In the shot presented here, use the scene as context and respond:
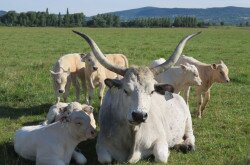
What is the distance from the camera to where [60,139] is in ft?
26.0

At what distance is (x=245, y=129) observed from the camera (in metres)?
11.6

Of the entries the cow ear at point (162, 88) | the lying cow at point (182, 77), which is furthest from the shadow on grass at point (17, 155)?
the lying cow at point (182, 77)

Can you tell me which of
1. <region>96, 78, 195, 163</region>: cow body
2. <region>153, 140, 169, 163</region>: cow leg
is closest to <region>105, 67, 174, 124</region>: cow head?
<region>96, 78, 195, 163</region>: cow body

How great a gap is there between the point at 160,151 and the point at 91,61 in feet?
20.6

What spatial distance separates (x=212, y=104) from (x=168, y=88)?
6.95m

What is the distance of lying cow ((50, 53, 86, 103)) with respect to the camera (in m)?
13.7

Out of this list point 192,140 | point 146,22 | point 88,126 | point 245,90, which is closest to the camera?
point 88,126

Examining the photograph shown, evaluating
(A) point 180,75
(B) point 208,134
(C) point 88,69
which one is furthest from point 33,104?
(B) point 208,134

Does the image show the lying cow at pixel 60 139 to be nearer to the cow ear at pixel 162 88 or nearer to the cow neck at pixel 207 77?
the cow ear at pixel 162 88

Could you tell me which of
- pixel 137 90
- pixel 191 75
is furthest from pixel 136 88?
pixel 191 75

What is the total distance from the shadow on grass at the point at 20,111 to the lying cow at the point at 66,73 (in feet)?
1.95

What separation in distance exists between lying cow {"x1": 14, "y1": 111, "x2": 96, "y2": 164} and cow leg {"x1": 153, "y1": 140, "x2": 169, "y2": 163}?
1.26 meters

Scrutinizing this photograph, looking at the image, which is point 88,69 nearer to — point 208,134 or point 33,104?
point 33,104

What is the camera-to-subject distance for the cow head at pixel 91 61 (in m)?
14.3
